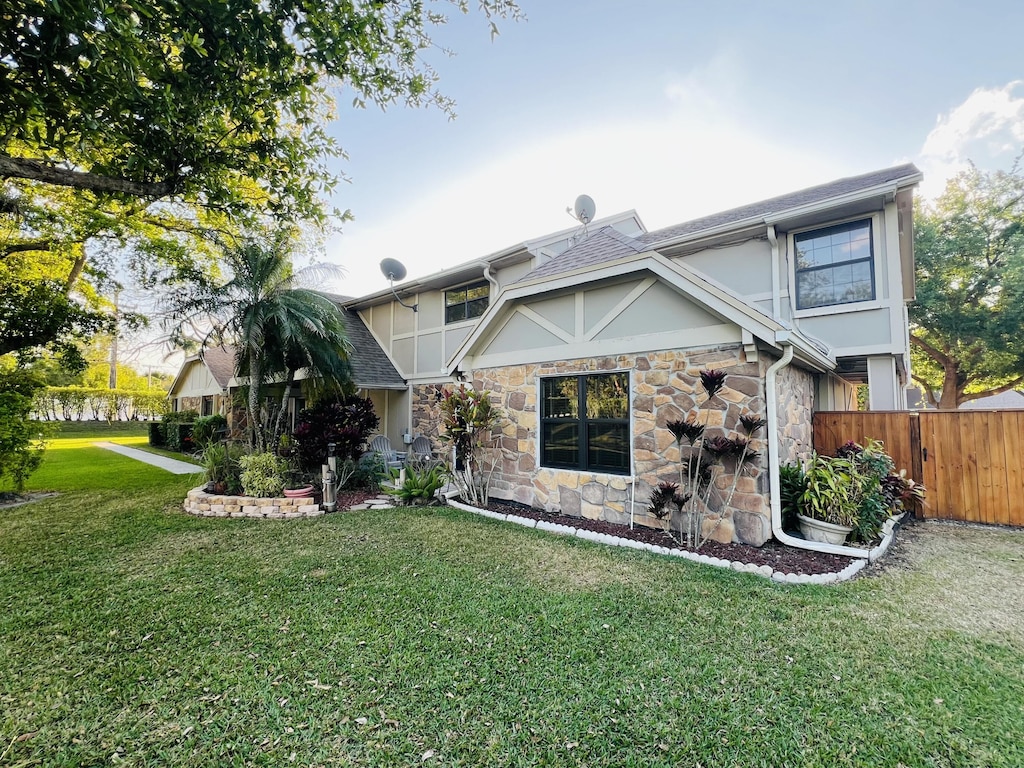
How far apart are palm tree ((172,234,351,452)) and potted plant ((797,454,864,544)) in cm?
917

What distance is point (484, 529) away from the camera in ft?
21.3

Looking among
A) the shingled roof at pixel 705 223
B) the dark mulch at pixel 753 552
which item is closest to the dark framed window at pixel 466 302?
the shingled roof at pixel 705 223

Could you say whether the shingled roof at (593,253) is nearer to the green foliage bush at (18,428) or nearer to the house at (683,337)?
the house at (683,337)

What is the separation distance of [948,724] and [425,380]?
11.4 metres

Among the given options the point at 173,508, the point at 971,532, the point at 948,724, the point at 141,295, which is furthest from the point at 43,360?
the point at 971,532

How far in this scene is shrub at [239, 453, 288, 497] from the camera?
8023mm

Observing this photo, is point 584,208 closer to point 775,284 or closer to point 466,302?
point 466,302

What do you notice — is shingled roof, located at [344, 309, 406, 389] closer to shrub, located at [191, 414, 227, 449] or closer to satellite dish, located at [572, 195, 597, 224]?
shrub, located at [191, 414, 227, 449]

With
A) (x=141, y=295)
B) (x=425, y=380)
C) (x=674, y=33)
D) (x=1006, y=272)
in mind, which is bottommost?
(x=425, y=380)

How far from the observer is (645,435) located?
622 cm

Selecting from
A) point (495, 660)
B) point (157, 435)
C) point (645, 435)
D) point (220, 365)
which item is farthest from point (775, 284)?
point (157, 435)

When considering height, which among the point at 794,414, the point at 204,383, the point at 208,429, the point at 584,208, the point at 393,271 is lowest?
the point at 208,429

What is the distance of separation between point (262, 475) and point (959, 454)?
12.2 m

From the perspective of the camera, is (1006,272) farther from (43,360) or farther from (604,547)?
(43,360)
